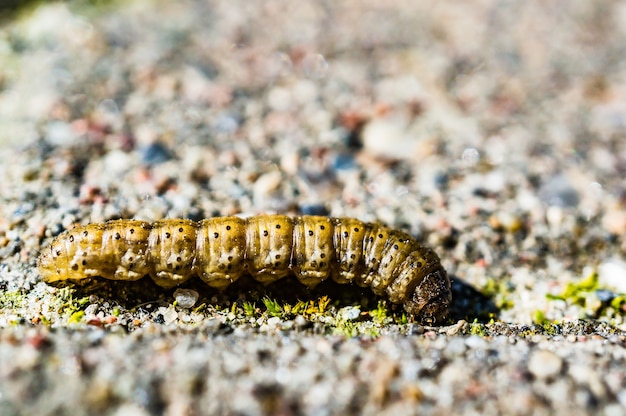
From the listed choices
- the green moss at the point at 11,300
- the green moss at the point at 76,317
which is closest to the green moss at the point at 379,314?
the green moss at the point at 76,317

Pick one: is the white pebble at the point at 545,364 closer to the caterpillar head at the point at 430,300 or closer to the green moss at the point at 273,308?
the caterpillar head at the point at 430,300

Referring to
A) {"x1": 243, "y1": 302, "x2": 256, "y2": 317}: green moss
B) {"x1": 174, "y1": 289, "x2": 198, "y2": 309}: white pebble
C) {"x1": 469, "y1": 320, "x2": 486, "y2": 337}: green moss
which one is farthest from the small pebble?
{"x1": 174, "y1": 289, "x2": 198, "y2": 309}: white pebble

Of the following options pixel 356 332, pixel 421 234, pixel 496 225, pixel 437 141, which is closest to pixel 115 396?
pixel 356 332

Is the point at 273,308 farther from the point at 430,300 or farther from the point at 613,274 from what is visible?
the point at 613,274

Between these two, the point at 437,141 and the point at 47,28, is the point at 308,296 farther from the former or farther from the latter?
the point at 47,28

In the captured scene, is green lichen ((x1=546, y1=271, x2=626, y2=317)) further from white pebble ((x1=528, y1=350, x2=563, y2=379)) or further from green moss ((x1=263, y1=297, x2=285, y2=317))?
green moss ((x1=263, y1=297, x2=285, y2=317))

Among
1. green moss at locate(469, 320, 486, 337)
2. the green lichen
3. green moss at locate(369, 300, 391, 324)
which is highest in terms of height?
the green lichen

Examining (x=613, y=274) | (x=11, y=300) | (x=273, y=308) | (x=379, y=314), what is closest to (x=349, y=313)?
(x=379, y=314)
